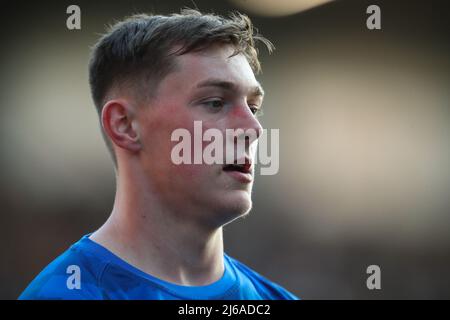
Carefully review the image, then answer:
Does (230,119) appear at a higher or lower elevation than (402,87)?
lower

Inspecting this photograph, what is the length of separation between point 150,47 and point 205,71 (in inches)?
7.1

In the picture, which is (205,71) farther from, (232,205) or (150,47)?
(232,205)

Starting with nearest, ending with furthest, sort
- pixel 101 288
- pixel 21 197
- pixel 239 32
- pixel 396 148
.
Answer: pixel 101 288
pixel 239 32
pixel 21 197
pixel 396 148

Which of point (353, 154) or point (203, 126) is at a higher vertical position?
point (353, 154)

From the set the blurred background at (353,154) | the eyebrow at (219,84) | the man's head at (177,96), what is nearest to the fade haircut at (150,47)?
the man's head at (177,96)

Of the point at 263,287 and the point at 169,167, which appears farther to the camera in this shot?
the point at 263,287

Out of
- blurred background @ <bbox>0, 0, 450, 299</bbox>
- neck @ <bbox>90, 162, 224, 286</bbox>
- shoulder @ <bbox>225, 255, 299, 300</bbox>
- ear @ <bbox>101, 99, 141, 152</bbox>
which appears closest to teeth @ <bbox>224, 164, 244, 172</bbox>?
neck @ <bbox>90, 162, 224, 286</bbox>

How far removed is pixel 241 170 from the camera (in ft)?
4.72

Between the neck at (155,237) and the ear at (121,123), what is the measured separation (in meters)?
0.09

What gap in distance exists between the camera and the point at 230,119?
1426 mm

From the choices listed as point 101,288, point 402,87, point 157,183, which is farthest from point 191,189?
point 402,87

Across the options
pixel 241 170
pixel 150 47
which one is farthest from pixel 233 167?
pixel 150 47

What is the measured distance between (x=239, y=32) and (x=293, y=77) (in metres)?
2.48
